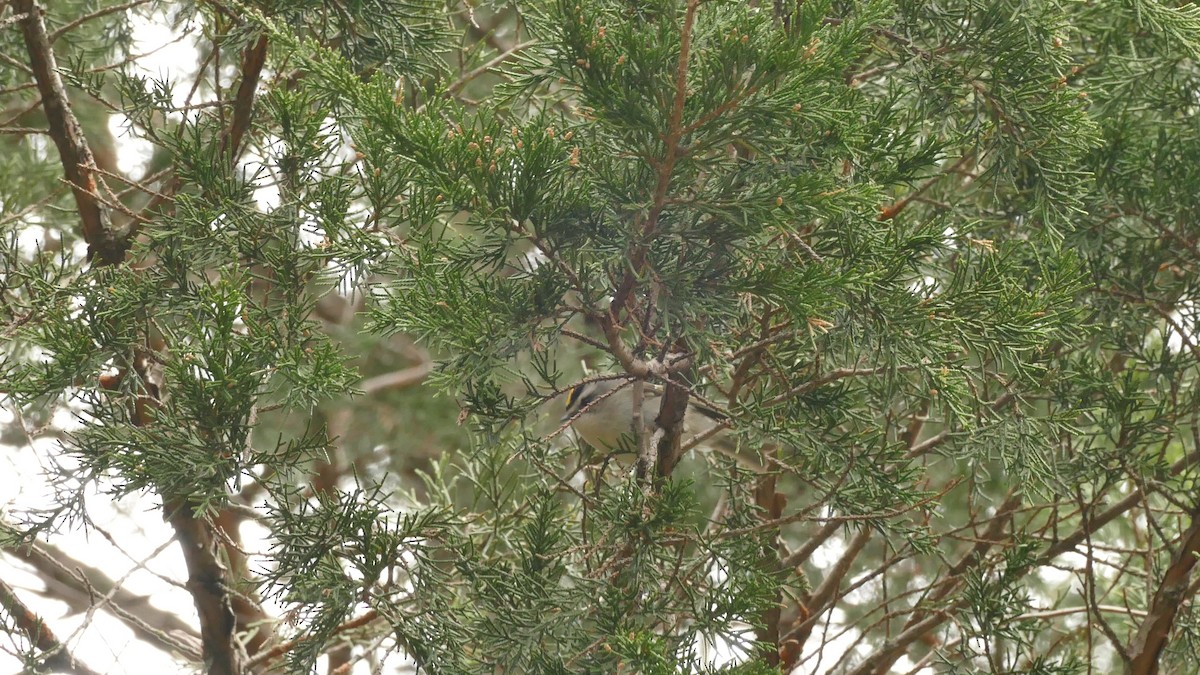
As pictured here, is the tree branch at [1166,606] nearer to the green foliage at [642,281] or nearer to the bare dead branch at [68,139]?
the green foliage at [642,281]

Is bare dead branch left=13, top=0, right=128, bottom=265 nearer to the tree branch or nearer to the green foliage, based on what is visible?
the green foliage

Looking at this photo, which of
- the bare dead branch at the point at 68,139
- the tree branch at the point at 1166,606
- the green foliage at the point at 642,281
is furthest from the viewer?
the tree branch at the point at 1166,606

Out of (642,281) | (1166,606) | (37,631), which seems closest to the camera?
(642,281)

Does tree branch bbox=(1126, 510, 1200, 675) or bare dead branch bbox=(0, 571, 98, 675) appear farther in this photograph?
tree branch bbox=(1126, 510, 1200, 675)

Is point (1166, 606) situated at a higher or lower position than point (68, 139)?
higher

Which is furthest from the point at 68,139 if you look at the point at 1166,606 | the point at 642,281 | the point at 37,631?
the point at 1166,606

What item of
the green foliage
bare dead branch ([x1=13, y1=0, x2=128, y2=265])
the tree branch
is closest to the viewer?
the green foliage

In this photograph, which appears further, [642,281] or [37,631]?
[37,631]

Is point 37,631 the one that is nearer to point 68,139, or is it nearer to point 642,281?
point 68,139

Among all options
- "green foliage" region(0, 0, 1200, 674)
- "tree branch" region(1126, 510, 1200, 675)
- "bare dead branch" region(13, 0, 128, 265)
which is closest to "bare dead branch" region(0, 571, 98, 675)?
"green foliage" region(0, 0, 1200, 674)

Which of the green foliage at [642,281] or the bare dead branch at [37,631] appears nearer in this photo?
the green foliage at [642,281]

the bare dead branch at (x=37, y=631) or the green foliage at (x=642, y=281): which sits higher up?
the green foliage at (x=642, y=281)

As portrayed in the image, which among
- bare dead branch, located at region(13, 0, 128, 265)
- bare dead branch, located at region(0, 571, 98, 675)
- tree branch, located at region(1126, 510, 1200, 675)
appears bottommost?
bare dead branch, located at region(0, 571, 98, 675)

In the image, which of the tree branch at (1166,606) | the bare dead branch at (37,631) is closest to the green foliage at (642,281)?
the tree branch at (1166,606)
